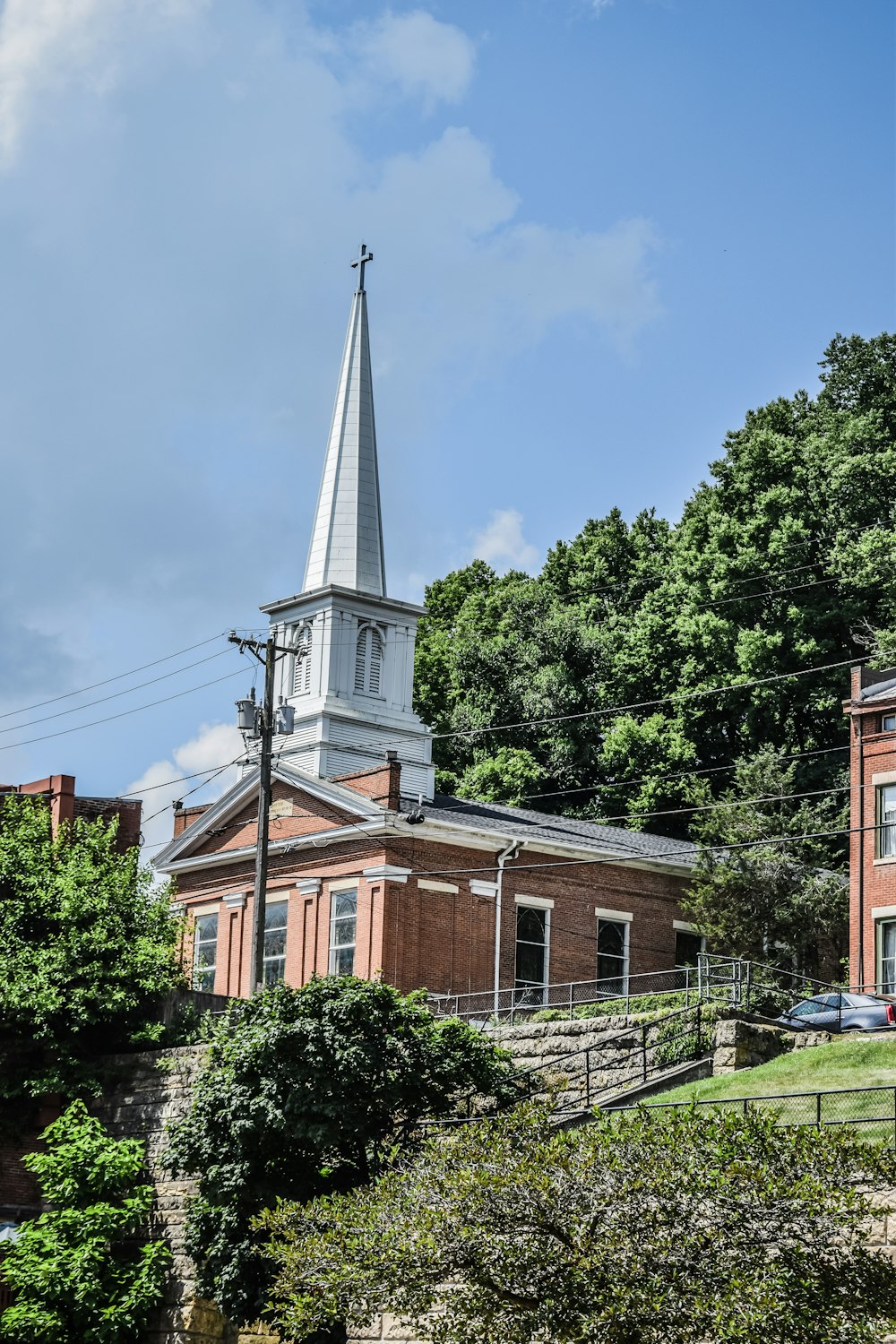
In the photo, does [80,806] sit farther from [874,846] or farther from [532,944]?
[874,846]

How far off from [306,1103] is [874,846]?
2273 cm

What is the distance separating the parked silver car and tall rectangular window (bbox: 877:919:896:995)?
6901 mm

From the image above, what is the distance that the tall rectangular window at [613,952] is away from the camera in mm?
45875

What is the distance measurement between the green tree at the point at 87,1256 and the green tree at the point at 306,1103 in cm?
343

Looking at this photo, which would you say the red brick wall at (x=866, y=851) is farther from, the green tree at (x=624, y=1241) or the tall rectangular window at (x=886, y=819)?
the green tree at (x=624, y=1241)

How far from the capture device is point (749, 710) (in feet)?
191

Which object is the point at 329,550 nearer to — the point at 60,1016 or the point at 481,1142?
the point at 60,1016

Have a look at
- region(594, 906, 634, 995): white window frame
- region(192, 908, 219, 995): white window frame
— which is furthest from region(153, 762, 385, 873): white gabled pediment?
region(594, 906, 634, 995): white window frame

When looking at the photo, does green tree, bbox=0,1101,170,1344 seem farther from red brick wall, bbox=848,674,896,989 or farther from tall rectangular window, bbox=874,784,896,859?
tall rectangular window, bbox=874,784,896,859

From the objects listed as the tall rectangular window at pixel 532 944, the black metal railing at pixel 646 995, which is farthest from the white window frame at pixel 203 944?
the tall rectangular window at pixel 532 944

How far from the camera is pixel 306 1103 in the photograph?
82.5 feet

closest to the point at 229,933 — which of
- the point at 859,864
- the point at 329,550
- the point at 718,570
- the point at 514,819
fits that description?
the point at 514,819

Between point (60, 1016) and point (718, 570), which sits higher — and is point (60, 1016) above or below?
→ below

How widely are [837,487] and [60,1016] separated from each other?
34.6 meters
